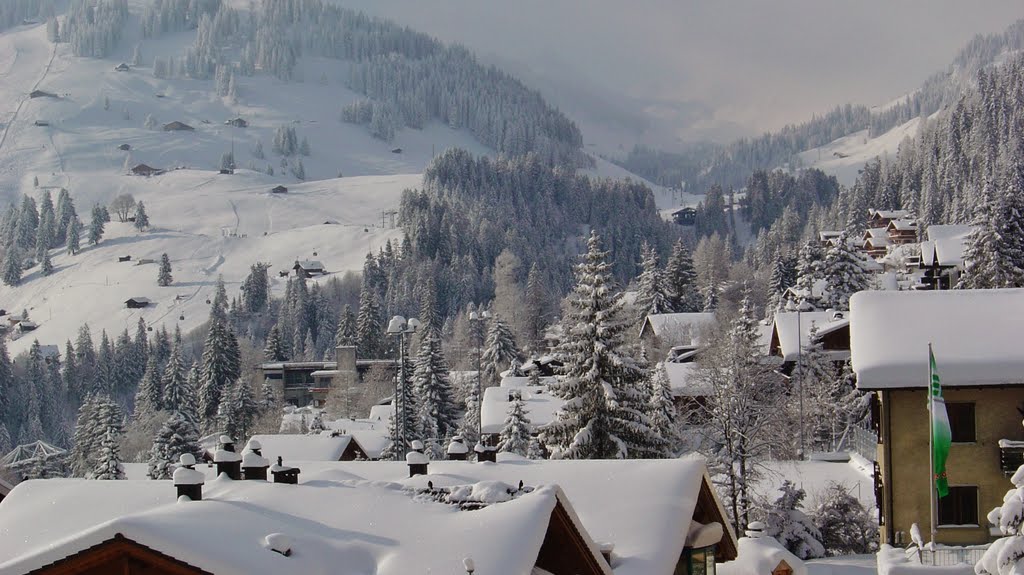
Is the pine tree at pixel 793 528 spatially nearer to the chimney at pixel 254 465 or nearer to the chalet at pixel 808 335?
the chimney at pixel 254 465

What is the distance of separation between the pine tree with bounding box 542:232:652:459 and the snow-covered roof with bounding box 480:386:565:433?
20182 millimetres

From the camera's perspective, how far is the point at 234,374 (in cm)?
10712

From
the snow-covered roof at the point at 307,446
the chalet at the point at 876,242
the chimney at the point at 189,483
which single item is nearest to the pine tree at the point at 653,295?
the chalet at the point at 876,242

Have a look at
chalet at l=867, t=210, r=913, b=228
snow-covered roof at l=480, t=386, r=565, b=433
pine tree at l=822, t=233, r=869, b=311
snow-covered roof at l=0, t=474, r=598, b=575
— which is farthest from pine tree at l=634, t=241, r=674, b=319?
snow-covered roof at l=0, t=474, r=598, b=575

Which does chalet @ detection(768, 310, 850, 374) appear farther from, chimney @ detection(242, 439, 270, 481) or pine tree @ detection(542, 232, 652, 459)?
chimney @ detection(242, 439, 270, 481)

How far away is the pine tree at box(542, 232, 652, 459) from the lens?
2981 cm

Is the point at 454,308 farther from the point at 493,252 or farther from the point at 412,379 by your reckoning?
the point at 412,379

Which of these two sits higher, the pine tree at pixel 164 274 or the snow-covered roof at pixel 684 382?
the pine tree at pixel 164 274

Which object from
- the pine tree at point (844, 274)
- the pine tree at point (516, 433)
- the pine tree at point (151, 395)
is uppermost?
the pine tree at point (844, 274)

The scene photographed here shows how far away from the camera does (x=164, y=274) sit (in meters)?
181

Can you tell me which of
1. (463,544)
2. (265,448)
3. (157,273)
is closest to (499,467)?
(463,544)

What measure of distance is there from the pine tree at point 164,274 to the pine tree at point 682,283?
328 feet

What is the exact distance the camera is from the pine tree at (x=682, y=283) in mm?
104438

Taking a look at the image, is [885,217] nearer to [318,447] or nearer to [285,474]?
[318,447]
